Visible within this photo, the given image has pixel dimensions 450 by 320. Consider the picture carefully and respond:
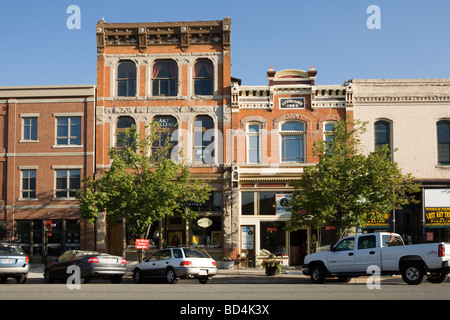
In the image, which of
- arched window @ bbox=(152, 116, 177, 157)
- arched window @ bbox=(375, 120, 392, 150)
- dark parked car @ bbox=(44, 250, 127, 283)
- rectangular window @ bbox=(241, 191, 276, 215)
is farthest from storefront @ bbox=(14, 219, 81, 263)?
arched window @ bbox=(375, 120, 392, 150)

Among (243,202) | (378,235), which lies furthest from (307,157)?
(378,235)

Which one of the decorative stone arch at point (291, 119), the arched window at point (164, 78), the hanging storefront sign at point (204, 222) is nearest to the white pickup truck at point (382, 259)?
the hanging storefront sign at point (204, 222)

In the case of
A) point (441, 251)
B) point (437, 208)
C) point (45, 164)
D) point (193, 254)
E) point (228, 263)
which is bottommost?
point (228, 263)

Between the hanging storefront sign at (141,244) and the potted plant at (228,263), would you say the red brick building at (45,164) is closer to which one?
the hanging storefront sign at (141,244)

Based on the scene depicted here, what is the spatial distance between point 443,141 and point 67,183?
20.3m

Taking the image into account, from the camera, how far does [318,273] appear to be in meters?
19.5

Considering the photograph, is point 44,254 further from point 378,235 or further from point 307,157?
point 378,235

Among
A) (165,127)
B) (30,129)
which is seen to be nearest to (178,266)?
(165,127)

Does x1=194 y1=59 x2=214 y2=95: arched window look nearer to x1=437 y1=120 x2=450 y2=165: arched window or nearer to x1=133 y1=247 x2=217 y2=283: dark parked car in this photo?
x1=133 y1=247 x2=217 y2=283: dark parked car

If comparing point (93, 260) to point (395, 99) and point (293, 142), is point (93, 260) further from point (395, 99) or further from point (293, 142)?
point (395, 99)

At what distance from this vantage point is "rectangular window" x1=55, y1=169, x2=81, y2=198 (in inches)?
1166

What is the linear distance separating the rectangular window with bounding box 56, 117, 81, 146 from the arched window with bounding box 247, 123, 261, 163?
9.27 metres

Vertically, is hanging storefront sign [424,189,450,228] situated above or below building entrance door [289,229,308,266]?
above

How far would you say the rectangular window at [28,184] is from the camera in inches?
1177
